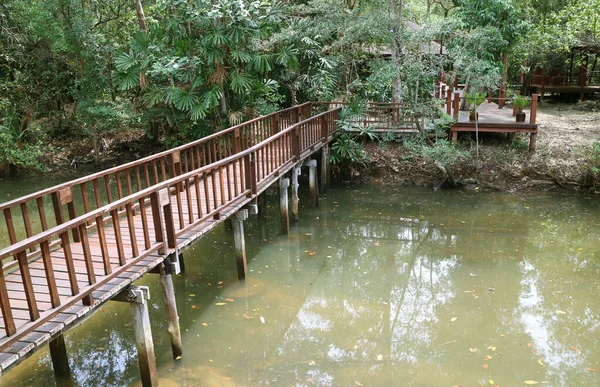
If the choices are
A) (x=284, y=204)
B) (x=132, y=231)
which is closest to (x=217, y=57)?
(x=284, y=204)

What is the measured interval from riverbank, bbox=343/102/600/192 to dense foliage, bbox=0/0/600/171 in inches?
64.3

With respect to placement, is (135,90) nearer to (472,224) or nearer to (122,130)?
(122,130)

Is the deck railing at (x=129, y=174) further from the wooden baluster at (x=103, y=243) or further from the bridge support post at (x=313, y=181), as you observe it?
the bridge support post at (x=313, y=181)

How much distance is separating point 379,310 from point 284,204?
3.42 m

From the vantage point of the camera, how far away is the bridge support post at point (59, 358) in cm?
552

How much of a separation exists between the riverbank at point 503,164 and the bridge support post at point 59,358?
9351mm

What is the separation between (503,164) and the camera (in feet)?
41.5

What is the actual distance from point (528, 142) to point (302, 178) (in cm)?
649

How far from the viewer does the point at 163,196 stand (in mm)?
5340

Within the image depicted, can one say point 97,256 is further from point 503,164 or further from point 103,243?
point 503,164

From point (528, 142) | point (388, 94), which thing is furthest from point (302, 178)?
point (528, 142)

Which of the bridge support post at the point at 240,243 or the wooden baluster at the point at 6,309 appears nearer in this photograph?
the wooden baluster at the point at 6,309

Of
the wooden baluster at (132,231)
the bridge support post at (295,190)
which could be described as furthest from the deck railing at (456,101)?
the wooden baluster at (132,231)

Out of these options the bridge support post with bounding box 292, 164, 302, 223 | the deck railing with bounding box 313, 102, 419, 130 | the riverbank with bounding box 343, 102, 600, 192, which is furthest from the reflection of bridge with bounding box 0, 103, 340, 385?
the riverbank with bounding box 343, 102, 600, 192
